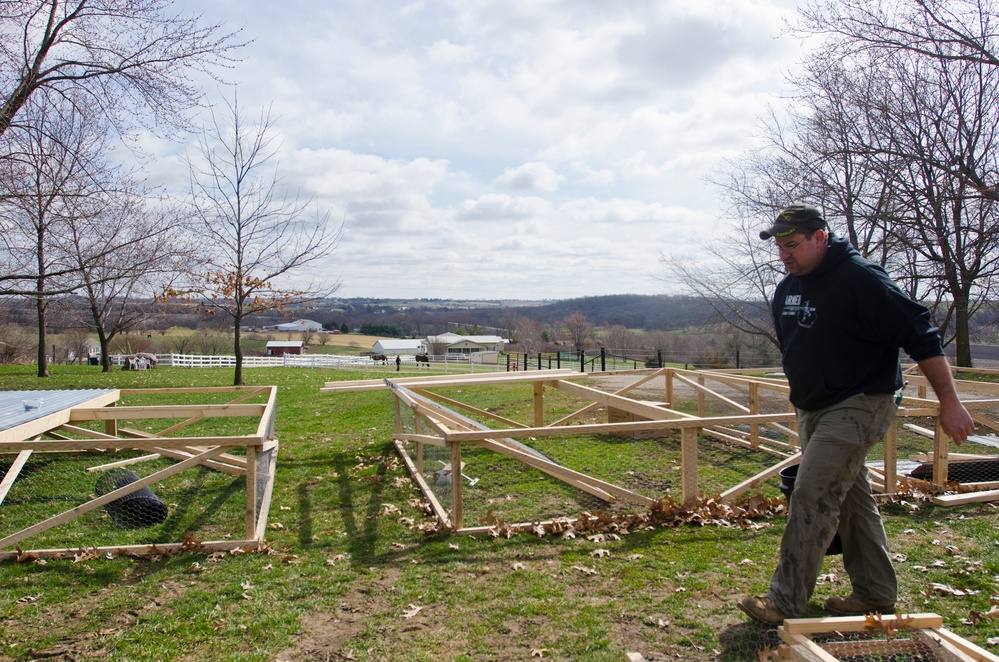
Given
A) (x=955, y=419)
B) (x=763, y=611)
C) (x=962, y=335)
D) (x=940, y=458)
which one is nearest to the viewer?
(x=955, y=419)

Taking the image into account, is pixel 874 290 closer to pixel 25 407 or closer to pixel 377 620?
pixel 377 620

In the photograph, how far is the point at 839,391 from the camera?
11.5 ft

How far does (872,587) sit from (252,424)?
10755mm

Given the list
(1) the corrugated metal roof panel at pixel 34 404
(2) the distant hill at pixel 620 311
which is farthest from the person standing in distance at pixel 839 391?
(2) the distant hill at pixel 620 311

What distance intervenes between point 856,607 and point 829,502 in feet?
2.34

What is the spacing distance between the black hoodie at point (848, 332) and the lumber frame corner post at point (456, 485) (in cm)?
284

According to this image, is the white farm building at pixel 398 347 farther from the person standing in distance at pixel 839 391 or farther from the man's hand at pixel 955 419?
the man's hand at pixel 955 419

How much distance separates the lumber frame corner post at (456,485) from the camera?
558 cm

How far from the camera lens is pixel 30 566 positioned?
4926 millimetres

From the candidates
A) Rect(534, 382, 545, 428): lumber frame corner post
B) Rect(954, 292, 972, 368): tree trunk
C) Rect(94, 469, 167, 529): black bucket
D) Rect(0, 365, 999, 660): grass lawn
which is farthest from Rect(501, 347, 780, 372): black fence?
Rect(0, 365, 999, 660): grass lawn

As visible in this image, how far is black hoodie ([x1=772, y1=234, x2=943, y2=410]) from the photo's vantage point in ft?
10.9

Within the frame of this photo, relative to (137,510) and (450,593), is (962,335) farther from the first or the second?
(137,510)

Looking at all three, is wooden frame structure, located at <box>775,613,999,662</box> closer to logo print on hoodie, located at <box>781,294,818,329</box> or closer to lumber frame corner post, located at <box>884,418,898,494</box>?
logo print on hoodie, located at <box>781,294,818,329</box>

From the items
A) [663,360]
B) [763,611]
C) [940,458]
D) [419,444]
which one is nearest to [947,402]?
[763,611]
